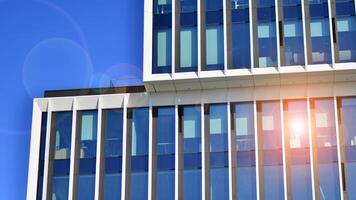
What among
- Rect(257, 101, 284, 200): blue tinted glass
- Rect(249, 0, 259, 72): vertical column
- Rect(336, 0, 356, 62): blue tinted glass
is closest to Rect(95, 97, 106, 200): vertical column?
Rect(257, 101, 284, 200): blue tinted glass

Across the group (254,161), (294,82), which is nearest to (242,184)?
(254,161)

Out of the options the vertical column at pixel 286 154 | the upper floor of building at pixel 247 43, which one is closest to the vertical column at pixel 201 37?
the upper floor of building at pixel 247 43

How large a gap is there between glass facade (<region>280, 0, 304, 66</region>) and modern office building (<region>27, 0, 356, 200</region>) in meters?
0.06

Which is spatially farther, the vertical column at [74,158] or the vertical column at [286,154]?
the vertical column at [74,158]

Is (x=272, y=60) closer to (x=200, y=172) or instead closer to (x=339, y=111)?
(x=339, y=111)

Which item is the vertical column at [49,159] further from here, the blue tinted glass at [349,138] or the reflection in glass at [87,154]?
the blue tinted glass at [349,138]

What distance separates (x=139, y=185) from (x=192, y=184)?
3.20 m

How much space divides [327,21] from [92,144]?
15.9m

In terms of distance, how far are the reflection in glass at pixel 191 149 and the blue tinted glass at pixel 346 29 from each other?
9.12 m

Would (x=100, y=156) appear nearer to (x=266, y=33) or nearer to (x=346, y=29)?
(x=266, y=33)

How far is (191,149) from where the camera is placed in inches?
1810

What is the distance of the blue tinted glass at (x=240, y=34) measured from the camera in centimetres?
4562

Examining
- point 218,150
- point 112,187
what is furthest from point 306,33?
→ point 112,187

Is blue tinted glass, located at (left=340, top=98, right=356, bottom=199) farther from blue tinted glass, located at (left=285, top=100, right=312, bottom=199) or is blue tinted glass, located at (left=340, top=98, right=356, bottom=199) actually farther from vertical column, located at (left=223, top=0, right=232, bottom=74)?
vertical column, located at (left=223, top=0, right=232, bottom=74)
